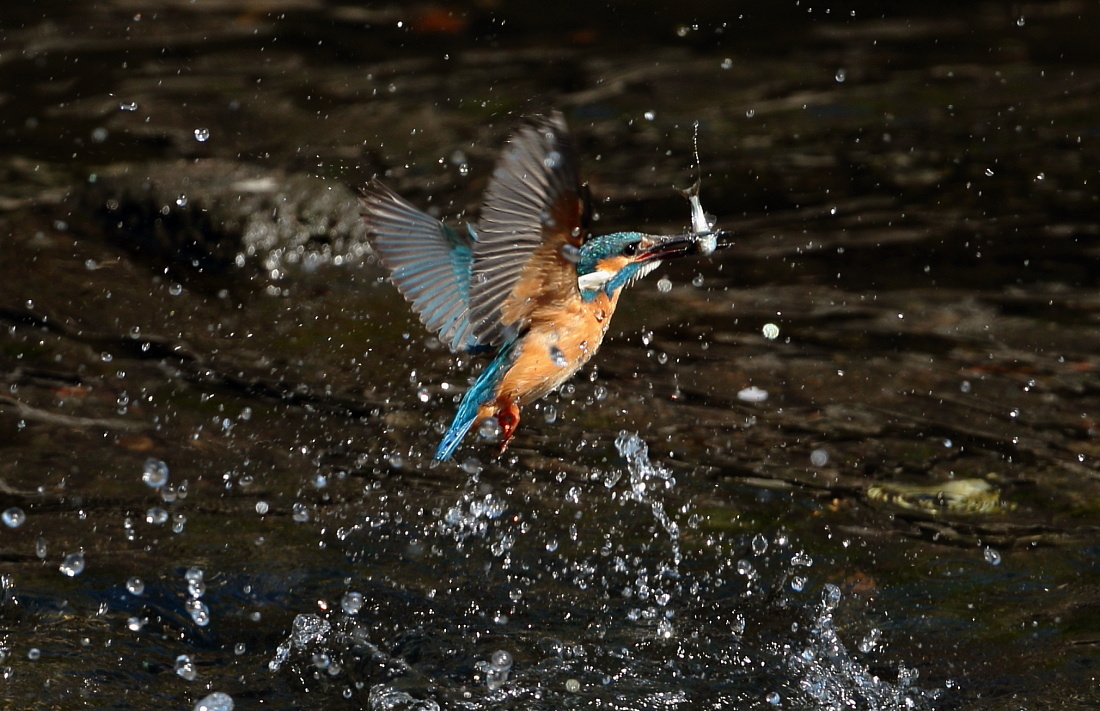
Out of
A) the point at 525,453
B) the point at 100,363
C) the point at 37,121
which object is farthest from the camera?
the point at 37,121

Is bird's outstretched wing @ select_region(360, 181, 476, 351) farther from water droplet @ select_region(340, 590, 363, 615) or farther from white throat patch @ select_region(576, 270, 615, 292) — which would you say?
water droplet @ select_region(340, 590, 363, 615)

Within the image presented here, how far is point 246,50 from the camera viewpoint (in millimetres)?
6516

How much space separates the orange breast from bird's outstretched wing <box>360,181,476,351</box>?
1.37ft

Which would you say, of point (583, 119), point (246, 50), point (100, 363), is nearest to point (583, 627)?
point (100, 363)

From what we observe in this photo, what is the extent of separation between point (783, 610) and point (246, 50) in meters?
4.51

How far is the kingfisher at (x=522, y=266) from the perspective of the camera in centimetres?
278

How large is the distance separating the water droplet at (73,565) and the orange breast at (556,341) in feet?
4.31

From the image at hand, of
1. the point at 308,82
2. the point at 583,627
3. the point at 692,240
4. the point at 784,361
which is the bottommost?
the point at 784,361

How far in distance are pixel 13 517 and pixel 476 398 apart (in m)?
1.45

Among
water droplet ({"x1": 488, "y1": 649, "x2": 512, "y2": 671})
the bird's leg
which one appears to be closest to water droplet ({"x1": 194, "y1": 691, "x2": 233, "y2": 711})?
water droplet ({"x1": 488, "y1": 649, "x2": 512, "y2": 671})

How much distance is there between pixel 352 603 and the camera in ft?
11.0

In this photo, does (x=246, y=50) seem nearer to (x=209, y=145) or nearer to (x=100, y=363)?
(x=209, y=145)

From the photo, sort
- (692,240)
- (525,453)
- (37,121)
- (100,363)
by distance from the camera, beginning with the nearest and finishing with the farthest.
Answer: (692,240)
(525,453)
(100,363)
(37,121)

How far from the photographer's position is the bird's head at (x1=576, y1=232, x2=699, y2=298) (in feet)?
11.0
